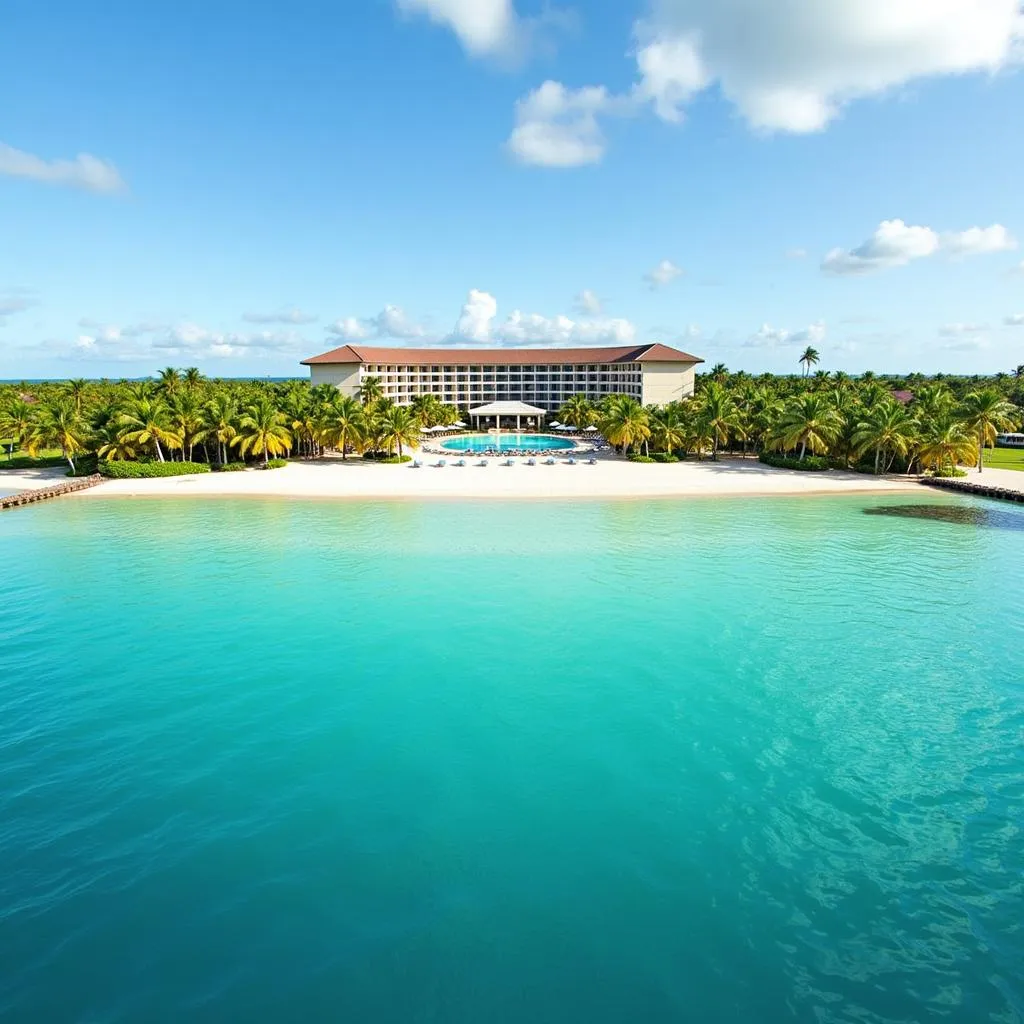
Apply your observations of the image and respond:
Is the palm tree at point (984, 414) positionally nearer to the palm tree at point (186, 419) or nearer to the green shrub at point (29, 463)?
the palm tree at point (186, 419)

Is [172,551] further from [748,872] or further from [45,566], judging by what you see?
[748,872]

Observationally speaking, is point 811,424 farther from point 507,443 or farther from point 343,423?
point 507,443

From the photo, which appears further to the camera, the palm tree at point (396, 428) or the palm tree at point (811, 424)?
the palm tree at point (396, 428)

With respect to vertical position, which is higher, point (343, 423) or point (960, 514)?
A: point (343, 423)

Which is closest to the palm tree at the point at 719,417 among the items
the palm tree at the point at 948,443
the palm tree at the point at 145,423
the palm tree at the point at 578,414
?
the palm tree at the point at 948,443

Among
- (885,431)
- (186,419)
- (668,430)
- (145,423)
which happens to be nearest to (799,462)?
(885,431)

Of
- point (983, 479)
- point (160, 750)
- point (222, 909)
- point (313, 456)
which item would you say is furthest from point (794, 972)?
point (313, 456)
